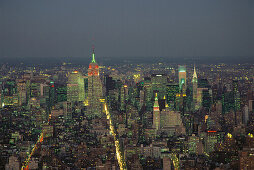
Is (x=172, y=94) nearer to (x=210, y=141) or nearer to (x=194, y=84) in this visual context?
(x=194, y=84)

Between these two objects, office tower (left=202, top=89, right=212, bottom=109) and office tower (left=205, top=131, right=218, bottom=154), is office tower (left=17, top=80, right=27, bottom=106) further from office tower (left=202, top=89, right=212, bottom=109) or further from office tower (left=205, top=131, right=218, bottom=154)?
office tower (left=205, top=131, right=218, bottom=154)

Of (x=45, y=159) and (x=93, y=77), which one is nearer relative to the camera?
(x=45, y=159)

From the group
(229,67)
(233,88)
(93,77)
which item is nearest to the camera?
(229,67)

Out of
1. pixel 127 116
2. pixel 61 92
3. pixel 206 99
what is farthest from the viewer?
pixel 61 92

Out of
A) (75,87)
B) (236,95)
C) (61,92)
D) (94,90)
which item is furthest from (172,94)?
(75,87)

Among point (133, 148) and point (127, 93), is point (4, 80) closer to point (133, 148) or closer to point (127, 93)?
point (127, 93)

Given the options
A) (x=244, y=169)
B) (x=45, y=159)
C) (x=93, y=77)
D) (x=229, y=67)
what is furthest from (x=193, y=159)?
(x=93, y=77)

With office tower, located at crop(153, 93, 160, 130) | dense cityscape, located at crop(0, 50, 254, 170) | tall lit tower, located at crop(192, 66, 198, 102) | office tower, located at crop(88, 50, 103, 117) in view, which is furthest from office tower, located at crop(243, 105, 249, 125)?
office tower, located at crop(88, 50, 103, 117)
